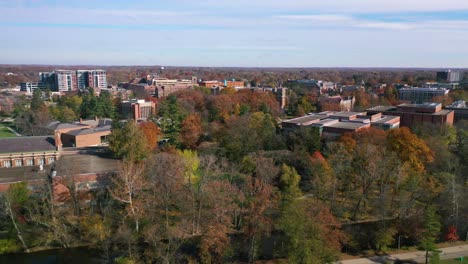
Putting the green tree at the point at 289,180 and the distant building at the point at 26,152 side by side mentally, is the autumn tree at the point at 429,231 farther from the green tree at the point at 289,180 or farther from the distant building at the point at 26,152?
the distant building at the point at 26,152

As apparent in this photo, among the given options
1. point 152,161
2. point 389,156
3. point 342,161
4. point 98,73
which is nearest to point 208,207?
point 152,161

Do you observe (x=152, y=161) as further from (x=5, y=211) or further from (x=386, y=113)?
(x=386, y=113)

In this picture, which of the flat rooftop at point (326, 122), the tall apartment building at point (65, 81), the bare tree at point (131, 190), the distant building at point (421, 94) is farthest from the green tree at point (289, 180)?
the tall apartment building at point (65, 81)

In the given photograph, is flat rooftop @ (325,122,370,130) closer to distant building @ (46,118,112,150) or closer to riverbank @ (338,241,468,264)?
riverbank @ (338,241,468,264)

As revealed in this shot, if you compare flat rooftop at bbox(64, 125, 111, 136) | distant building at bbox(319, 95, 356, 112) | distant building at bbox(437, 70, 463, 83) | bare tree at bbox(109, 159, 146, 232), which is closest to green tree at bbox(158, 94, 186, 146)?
flat rooftop at bbox(64, 125, 111, 136)

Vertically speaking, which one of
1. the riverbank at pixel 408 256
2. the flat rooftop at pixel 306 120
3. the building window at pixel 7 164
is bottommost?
the riverbank at pixel 408 256

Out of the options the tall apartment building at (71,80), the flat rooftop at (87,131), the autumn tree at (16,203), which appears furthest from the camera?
the tall apartment building at (71,80)

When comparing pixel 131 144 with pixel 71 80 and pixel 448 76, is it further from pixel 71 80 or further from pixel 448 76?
pixel 448 76
